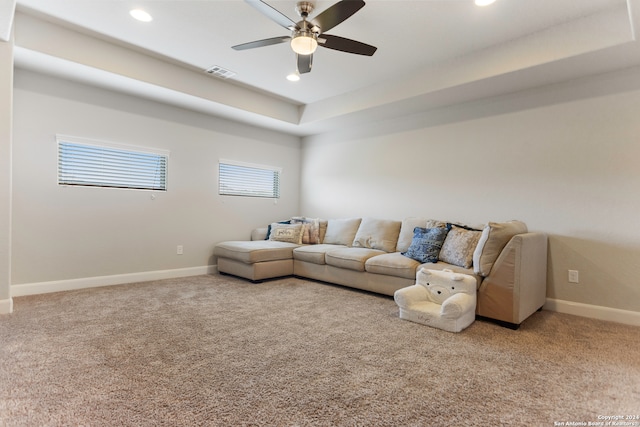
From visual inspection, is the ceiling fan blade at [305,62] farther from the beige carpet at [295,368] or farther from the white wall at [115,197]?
the white wall at [115,197]

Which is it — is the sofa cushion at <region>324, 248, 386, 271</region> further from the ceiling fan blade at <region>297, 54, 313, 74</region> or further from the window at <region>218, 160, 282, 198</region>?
the ceiling fan blade at <region>297, 54, 313, 74</region>

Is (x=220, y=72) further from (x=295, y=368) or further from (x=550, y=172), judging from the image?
(x=550, y=172)

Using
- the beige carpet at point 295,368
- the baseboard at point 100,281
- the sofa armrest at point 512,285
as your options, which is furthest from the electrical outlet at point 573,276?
the baseboard at point 100,281

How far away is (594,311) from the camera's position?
310 cm

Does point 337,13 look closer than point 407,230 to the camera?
Yes

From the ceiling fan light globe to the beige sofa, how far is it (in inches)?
85.7

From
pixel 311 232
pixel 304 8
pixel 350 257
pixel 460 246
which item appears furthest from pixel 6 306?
pixel 460 246

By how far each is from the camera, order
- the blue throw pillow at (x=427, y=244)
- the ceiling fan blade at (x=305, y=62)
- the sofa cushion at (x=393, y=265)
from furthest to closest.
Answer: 1. the blue throw pillow at (x=427, y=244)
2. the sofa cushion at (x=393, y=265)
3. the ceiling fan blade at (x=305, y=62)

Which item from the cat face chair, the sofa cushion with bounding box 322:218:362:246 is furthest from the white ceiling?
the cat face chair

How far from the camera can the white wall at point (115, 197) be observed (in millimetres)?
3432

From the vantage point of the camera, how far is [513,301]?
267 cm

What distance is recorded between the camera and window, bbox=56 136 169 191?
367 centimetres

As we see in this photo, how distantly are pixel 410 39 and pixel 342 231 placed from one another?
2.69 metres

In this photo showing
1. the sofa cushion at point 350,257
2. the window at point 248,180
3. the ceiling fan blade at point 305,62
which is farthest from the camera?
the window at point 248,180
